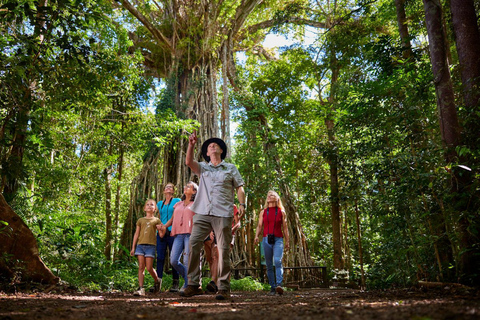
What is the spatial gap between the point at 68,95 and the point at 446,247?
6.37m

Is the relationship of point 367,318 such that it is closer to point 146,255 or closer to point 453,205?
point 453,205

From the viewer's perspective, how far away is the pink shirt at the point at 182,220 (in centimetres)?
617

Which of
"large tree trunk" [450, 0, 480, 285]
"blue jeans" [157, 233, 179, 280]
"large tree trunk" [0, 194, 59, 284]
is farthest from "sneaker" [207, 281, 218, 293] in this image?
"large tree trunk" [450, 0, 480, 285]

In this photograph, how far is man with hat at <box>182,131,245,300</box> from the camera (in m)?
4.89

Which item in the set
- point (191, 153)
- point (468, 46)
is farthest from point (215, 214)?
point (468, 46)

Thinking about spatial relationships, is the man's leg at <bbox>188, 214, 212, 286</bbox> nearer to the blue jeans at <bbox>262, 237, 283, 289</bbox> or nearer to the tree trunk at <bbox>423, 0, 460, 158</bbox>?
the blue jeans at <bbox>262, 237, 283, 289</bbox>

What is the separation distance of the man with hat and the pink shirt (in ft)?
3.81

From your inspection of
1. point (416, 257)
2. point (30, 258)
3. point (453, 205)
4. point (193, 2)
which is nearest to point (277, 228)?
point (416, 257)

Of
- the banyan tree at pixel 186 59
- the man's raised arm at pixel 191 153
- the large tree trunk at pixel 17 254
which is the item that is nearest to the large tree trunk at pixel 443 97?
the man's raised arm at pixel 191 153

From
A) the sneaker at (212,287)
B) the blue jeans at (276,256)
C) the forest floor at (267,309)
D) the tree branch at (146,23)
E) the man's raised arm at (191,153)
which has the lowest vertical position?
the sneaker at (212,287)

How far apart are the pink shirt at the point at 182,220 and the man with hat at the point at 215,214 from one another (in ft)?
3.81

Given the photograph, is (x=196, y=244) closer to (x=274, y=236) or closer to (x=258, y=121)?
(x=274, y=236)

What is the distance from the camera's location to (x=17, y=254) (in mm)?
5246

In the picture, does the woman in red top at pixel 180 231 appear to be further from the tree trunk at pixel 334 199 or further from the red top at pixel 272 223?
the tree trunk at pixel 334 199
